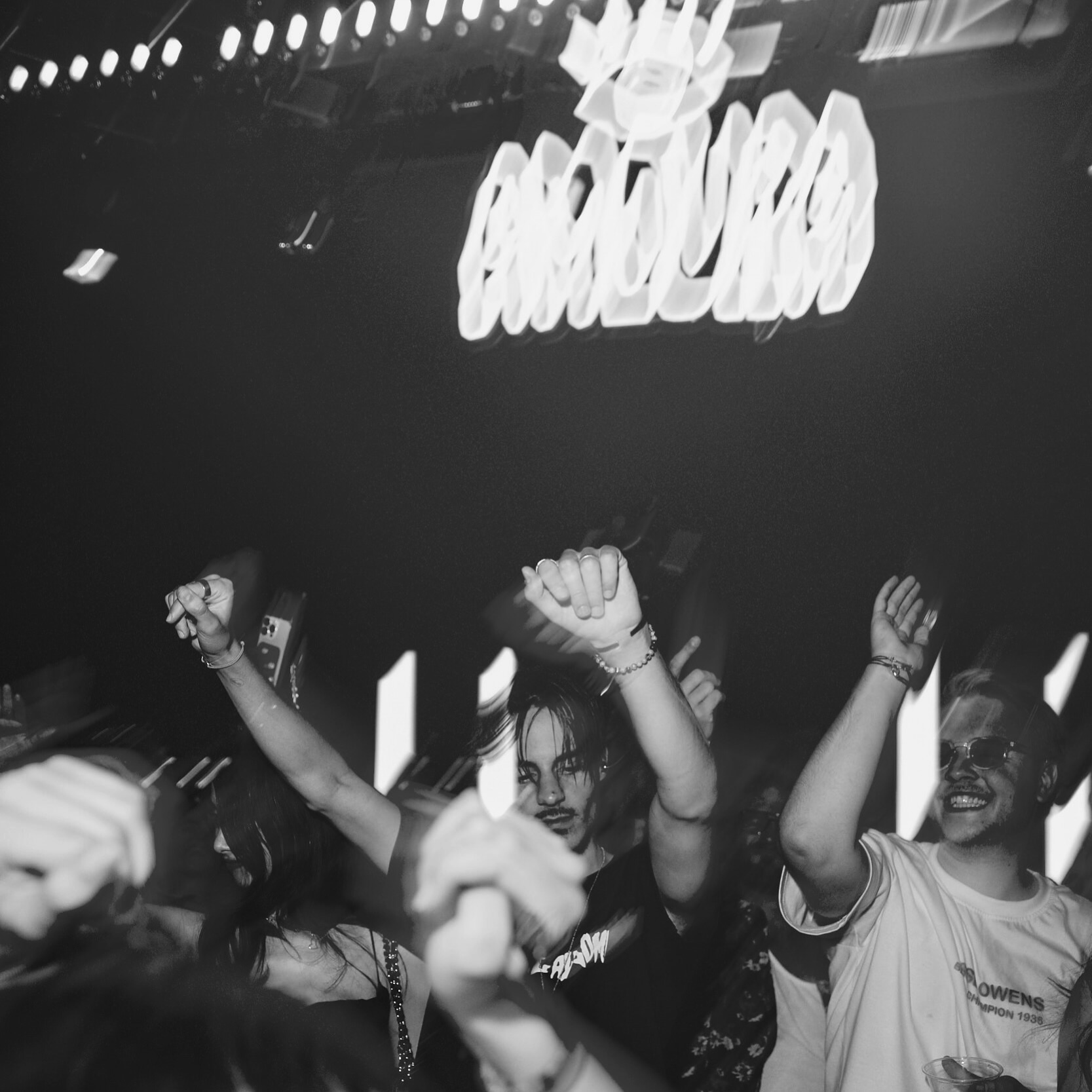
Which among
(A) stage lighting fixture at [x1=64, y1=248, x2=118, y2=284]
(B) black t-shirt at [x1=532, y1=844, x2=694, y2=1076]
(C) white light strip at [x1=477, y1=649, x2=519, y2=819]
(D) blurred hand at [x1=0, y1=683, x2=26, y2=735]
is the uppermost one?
(A) stage lighting fixture at [x1=64, y1=248, x2=118, y2=284]

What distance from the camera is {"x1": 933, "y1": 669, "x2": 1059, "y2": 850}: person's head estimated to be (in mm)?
1808

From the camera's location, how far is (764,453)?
10.9 feet

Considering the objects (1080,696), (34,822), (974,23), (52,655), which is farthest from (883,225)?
(52,655)

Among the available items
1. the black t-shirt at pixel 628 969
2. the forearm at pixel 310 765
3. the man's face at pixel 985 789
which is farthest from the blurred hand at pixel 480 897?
the man's face at pixel 985 789

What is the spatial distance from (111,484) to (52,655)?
32.8 inches

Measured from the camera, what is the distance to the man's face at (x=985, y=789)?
1.80 metres

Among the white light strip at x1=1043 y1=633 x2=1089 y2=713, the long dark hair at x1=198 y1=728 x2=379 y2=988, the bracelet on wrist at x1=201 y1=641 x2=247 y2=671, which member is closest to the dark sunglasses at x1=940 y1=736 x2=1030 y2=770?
the long dark hair at x1=198 y1=728 x2=379 y2=988

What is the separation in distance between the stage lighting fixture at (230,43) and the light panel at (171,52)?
0.17 m

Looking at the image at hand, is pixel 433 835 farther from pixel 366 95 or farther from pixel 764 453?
pixel 366 95

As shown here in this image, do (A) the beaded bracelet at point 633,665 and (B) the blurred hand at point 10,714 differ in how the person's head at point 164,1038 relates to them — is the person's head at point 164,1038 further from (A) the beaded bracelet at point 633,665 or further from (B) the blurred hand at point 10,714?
(B) the blurred hand at point 10,714

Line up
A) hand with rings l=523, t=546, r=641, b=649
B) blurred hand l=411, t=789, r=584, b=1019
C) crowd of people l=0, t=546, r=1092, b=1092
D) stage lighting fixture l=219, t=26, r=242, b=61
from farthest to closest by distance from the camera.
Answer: stage lighting fixture l=219, t=26, r=242, b=61, hand with rings l=523, t=546, r=641, b=649, crowd of people l=0, t=546, r=1092, b=1092, blurred hand l=411, t=789, r=584, b=1019

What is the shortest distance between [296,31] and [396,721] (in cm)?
253

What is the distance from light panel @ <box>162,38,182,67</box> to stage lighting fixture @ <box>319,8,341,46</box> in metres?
0.56

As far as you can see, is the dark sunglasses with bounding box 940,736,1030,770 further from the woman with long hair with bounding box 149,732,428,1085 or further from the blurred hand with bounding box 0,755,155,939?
the blurred hand with bounding box 0,755,155,939
